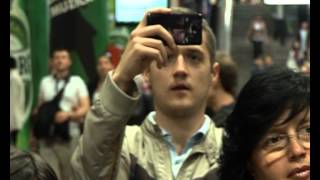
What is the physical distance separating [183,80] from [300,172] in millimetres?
643

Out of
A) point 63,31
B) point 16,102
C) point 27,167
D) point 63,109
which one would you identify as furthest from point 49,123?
point 27,167

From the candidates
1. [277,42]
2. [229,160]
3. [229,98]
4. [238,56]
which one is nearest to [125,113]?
A: [229,160]

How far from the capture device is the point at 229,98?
196 inches

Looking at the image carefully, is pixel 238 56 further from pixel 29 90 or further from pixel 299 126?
pixel 299 126

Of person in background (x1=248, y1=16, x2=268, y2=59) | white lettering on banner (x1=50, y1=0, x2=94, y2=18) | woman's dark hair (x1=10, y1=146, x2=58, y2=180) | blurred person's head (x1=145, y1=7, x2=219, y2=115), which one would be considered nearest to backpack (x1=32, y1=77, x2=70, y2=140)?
white lettering on banner (x1=50, y1=0, x2=94, y2=18)

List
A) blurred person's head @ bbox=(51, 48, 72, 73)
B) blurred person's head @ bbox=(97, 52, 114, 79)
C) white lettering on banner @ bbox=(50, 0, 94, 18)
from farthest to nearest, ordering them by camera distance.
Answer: white lettering on banner @ bbox=(50, 0, 94, 18)
blurred person's head @ bbox=(97, 52, 114, 79)
blurred person's head @ bbox=(51, 48, 72, 73)

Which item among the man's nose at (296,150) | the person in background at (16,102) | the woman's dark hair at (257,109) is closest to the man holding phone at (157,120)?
the woman's dark hair at (257,109)

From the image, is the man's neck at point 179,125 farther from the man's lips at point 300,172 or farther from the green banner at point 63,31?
the green banner at point 63,31

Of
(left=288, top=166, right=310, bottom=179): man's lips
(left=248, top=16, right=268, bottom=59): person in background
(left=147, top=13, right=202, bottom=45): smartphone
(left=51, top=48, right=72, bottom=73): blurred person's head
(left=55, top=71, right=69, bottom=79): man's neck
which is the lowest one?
(left=288, top=166, right=310, bottom=179): man's lips

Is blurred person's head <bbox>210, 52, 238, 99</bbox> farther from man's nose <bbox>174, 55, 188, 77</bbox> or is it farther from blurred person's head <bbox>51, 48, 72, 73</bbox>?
blurred person's head <bbox>51, 48, 72, 73</bbox>

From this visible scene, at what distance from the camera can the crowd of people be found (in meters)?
1.89

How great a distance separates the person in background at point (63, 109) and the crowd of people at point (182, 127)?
481cm

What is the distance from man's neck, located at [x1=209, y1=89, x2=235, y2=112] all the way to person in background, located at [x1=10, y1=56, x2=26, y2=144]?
3079 millimetres

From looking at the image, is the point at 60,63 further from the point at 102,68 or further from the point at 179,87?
the point at 179,87
